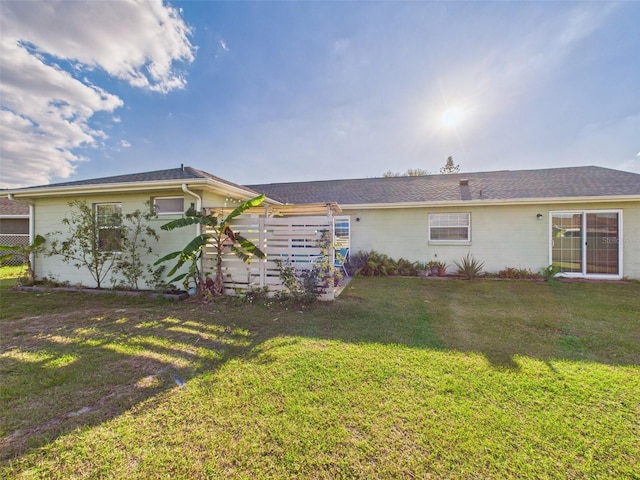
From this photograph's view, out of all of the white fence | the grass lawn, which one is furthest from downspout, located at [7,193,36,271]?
the white fence

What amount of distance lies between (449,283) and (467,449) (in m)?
7.79

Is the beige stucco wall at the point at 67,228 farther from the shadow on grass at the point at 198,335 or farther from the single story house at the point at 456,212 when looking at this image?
the shadow on grass at the point at 198,335

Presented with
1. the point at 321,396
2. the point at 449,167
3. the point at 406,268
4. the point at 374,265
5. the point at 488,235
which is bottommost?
the point at 321,396

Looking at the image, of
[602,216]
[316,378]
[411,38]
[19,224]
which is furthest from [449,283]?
[19,224]

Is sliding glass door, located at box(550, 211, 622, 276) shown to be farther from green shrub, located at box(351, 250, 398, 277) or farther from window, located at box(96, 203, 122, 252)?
window, located at box(96, 203, 122, 252)

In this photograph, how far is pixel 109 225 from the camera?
7.84 m

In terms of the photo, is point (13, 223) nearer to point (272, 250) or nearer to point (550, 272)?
point (272, 250)

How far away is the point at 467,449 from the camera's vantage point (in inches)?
81.8

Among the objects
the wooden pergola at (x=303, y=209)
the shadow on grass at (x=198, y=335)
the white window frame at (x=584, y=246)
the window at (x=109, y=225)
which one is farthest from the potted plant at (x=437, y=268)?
the window at (x=109, y=225)

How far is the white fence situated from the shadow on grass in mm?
658

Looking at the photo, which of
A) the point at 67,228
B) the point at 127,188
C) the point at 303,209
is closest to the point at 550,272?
the point at 303,209

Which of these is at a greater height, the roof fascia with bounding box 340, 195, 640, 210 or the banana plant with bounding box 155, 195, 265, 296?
the roof fascia with bounding box 340, 195, 640, 210

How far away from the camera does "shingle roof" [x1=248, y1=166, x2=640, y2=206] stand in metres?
9.88

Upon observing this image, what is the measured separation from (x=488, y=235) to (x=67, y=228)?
1536 cm
